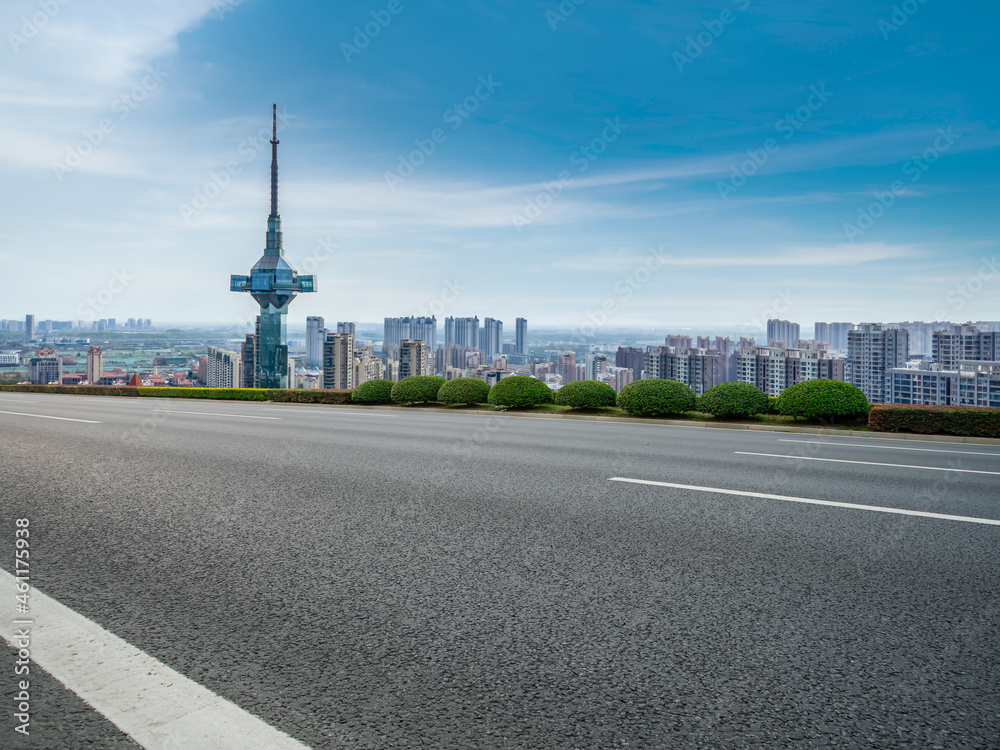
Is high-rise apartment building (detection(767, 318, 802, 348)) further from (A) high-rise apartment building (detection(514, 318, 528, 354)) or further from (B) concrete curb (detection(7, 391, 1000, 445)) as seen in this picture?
(B) concrete curb (detection(7, 391, 1000, 445))

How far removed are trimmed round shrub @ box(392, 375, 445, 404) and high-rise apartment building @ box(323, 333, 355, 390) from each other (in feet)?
69.3

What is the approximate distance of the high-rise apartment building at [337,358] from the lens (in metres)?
41.0

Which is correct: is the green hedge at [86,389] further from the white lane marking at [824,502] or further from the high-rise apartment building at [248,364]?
the white lane marking at [824,502]

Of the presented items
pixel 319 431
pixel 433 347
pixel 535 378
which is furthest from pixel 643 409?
pixel 433 347

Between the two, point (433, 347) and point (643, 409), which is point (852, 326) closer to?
point (643, 409)

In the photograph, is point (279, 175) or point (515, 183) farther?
point (279, 175)

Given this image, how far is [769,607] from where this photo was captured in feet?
10.5

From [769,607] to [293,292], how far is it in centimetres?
7105

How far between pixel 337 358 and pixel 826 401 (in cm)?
3366

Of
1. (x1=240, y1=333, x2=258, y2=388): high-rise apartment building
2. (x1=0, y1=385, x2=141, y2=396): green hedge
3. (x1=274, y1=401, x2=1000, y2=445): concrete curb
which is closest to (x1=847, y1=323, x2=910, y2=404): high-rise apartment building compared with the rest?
(x1=274, y1=401, x2=1000, y2=445): concrete curb

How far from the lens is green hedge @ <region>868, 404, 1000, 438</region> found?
41.4 feet

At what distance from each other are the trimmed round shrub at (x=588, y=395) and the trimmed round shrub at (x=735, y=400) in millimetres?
2846

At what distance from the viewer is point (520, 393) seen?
18.5 meters

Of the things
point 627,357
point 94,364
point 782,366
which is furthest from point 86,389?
point 782,366
